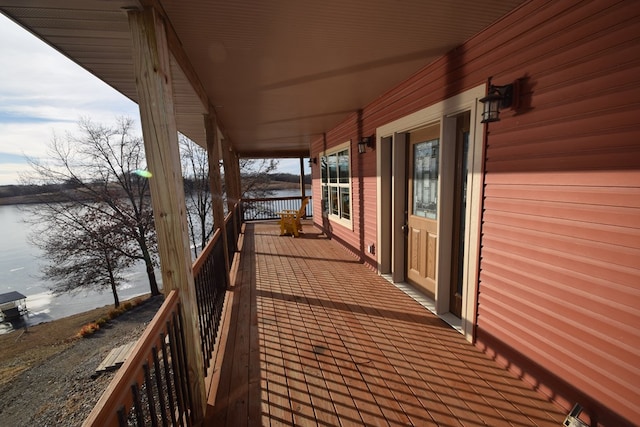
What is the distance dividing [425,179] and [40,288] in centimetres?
3177

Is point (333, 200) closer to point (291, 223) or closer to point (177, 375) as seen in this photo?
point (291, 223)

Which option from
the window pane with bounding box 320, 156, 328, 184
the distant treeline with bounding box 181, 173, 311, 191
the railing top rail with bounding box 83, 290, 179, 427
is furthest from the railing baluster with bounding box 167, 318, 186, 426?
the distant treeline with bounding box 181, 173, 311, 191

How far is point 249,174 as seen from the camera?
19.1 meters

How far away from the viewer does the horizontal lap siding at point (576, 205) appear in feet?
4.17

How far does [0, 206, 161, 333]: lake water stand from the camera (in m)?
16.7

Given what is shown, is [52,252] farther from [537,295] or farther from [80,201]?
[537,295]

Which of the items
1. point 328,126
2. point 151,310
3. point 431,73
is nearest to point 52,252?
point 151,310

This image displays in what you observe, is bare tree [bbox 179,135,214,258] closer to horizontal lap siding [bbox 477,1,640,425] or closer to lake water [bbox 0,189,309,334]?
lake water [bbox 0,189,309,334]

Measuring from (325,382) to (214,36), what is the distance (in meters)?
2.61

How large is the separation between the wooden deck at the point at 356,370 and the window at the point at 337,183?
93.9 inches

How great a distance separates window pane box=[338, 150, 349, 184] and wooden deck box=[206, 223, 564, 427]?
2.58 meters

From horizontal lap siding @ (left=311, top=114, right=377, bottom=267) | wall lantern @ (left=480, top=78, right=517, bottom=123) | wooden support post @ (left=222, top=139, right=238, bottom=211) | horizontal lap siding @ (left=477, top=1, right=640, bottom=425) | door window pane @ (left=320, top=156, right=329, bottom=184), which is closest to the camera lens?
horizontal lap siding @ (left=477, top=1, right=640, bottom=425)

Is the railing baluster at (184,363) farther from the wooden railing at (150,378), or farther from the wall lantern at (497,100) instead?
the wall lantern at (497,100)

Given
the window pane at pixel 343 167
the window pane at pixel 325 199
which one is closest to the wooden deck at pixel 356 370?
the window pane at pixel 343 167
